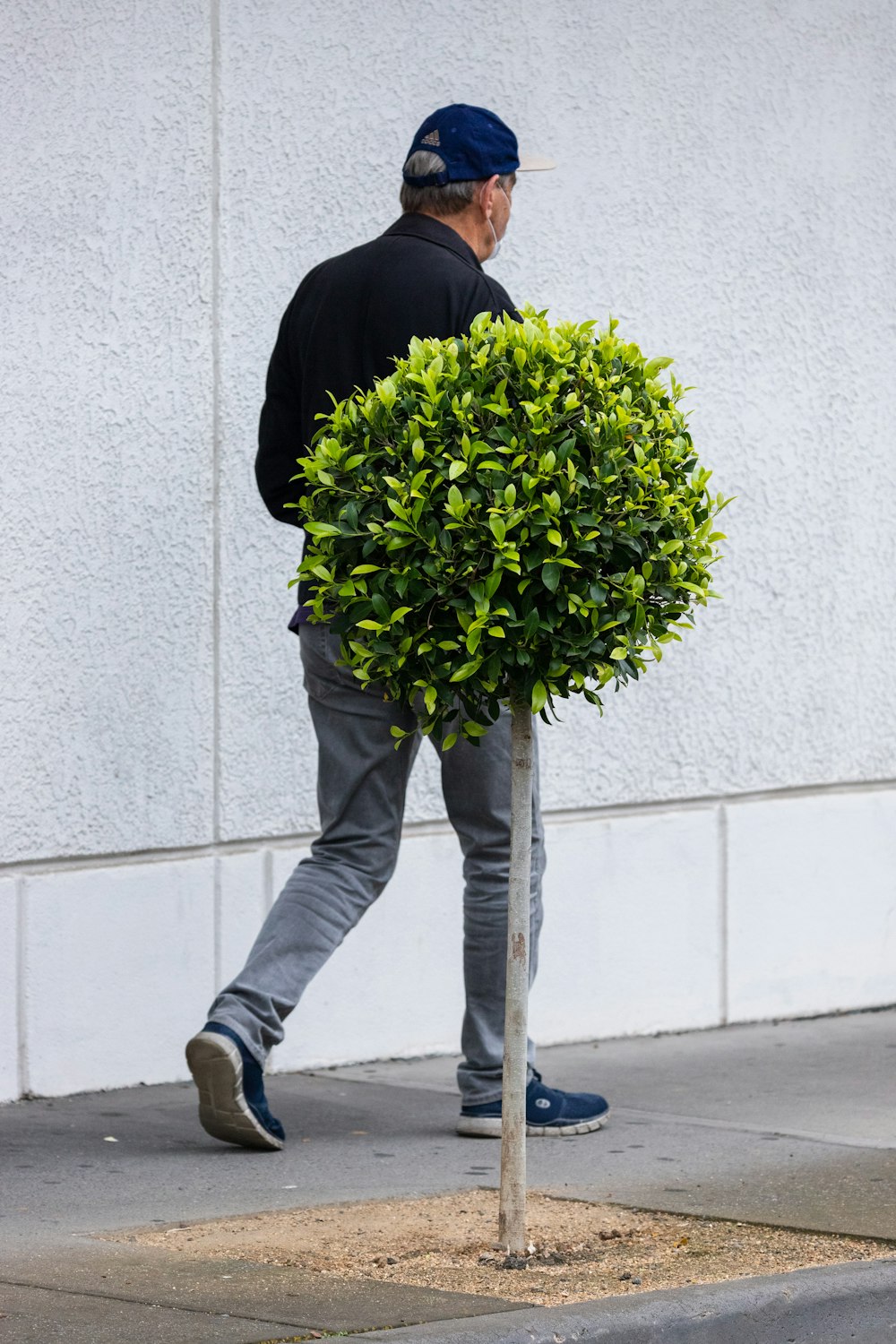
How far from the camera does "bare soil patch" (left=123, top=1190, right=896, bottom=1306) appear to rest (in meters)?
3.71

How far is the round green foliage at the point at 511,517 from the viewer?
3654mm

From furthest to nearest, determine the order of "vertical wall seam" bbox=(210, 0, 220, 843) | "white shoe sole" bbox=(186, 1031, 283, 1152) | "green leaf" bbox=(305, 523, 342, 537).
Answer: "vertical wall seam" bbox=(210, 0, 220, 843) < "white shoe sole" bbox=(186, 1031, 283, 1152) < "green leaf" bbox=(305, 523, 342, 537)

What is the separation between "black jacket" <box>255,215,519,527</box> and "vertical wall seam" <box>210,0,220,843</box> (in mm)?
621

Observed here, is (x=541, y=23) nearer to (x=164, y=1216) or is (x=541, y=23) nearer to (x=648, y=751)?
(x=648, y=751)

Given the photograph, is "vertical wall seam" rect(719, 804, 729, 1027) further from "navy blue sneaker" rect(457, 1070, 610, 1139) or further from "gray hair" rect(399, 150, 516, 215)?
"gray hair" rect(399, 150, 516, 215)

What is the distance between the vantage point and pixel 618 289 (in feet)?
20.5

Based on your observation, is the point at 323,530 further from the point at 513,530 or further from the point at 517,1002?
the point at 517,1002

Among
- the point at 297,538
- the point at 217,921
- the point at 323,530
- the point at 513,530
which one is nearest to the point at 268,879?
the point at 217,921

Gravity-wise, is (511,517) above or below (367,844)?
above

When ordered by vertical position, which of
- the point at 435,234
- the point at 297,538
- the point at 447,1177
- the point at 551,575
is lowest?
the point at 447,1177

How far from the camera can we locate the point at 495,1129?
4926 millimetres

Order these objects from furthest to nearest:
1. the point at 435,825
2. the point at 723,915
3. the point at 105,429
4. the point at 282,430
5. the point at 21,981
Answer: the point at 723,915 < the point at 435,825 < the point at 105,429 < the point at 21,981 < the point at 282,430

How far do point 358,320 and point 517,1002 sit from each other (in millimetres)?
1600

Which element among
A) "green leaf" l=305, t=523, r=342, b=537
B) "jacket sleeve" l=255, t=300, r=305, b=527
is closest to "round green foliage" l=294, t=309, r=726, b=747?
"green leaf" l=305, t=523, r=342, b=537
